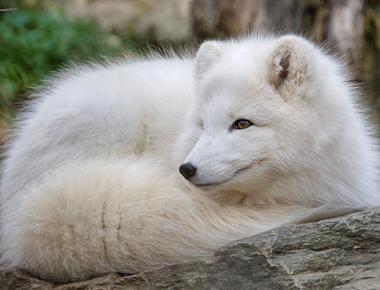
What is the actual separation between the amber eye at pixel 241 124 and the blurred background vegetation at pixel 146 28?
145 cm

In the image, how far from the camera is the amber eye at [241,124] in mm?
3828

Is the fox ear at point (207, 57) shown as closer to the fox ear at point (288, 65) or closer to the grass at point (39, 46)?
the fox ear at point (288, 65)

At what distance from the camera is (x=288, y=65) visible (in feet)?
13.0

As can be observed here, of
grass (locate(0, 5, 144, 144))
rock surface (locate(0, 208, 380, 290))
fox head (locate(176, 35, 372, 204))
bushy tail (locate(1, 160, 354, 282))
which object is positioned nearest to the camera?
rock surface (locate(0, 208, 380, 290))

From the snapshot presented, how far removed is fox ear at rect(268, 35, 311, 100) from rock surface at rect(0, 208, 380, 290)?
740 mm

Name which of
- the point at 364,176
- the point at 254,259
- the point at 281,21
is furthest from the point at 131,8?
the point at 254,259

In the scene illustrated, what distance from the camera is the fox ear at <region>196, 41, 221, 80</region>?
13.9 feet

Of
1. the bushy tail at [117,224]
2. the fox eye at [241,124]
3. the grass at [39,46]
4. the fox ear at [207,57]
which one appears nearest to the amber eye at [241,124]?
the fox eye at [241,124]

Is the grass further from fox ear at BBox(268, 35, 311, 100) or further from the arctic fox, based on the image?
fox ear at BBox(268, 35, 311, 100)

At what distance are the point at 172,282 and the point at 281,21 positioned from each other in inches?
171

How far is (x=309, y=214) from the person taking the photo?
3.81m

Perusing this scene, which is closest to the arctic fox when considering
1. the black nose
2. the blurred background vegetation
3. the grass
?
the black nose

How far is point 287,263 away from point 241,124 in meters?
0.77

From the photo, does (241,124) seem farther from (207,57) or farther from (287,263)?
(287,263)
